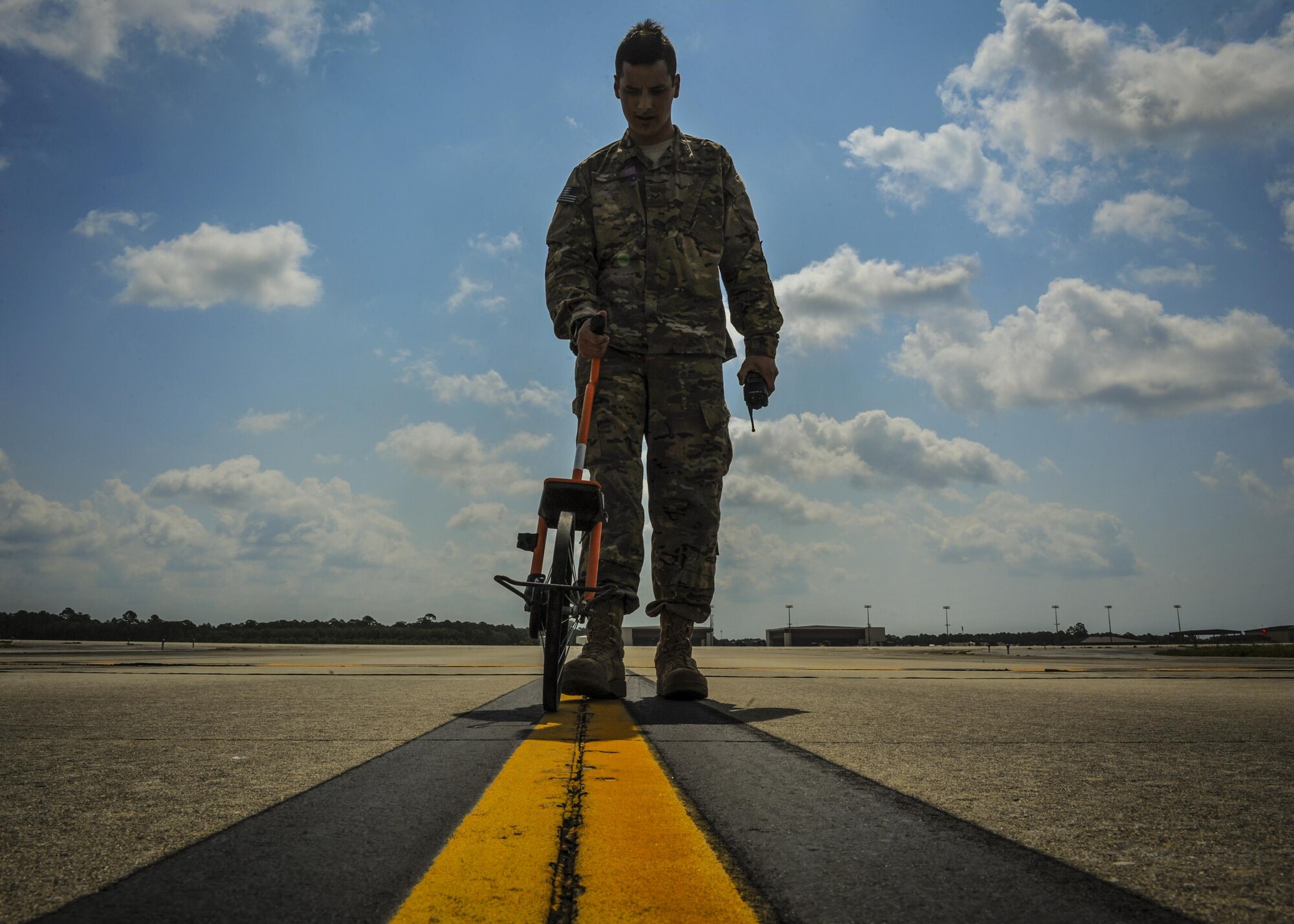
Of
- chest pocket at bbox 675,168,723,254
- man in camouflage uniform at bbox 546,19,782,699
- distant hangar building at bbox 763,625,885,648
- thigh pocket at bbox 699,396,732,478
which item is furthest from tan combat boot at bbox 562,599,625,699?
distant hangar building at bbox 763,625,885,648

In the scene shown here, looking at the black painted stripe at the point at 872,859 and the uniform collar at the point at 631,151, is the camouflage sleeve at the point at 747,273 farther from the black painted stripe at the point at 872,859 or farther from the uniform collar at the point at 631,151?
the black painted stripe at the point at 872,859

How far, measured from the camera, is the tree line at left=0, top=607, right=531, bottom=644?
A: 71312 mm

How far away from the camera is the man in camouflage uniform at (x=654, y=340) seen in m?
3.97

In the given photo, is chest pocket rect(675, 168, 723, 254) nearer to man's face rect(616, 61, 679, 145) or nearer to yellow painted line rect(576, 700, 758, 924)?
man's face rect(616, 61, 679, 145)

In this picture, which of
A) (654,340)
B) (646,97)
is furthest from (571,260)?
(646,97)

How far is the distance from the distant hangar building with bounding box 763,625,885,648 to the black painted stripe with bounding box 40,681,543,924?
4729 inches

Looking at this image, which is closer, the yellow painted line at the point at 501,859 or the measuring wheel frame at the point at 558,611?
the yellow painted line at the point at 501,859

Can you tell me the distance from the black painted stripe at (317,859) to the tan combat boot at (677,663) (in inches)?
77.3

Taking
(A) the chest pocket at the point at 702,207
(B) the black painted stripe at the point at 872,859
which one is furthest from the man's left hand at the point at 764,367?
(B) the black painted stripe at the point at 872,859

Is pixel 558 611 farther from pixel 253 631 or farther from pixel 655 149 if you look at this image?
pixel 253 631

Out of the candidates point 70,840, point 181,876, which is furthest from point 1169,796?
point 70,840

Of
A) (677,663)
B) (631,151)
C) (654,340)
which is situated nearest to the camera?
(677,663)

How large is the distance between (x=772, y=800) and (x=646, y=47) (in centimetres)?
374

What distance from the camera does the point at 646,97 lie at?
4.23 meters
